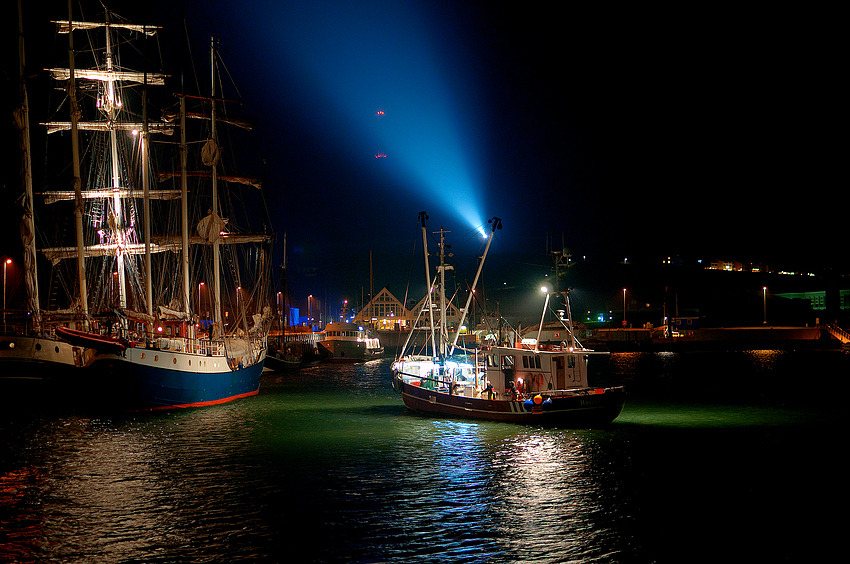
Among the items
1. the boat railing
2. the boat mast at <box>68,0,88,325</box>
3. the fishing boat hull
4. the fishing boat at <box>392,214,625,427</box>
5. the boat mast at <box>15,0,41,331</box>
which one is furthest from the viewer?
the boat mast at <box>68,0,88,325</box>

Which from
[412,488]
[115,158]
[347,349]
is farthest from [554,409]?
[347,349]

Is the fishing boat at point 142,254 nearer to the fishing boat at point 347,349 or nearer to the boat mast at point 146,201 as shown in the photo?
the boat mast at point 146,201

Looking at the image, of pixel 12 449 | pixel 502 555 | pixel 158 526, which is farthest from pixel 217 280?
pixel 502 555

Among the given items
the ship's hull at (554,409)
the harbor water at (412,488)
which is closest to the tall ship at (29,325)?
the harbor water at (412,488)

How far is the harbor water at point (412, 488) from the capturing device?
20641 millimetres

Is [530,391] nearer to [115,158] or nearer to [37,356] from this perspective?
[37,356]

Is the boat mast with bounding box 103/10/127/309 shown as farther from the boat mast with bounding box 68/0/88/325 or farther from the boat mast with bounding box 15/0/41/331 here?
the boat mast with bounding box 15/0/41/331

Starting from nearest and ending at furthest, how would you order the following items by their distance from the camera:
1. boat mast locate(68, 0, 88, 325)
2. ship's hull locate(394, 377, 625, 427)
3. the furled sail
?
ship's hull locate(394, 377, 625, 427) < boat mast locate(68, 0, 88, 325) < the furled sail

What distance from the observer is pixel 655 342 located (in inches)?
6737

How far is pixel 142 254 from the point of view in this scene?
7162cm

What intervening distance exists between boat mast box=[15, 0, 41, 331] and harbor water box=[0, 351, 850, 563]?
29.2ft

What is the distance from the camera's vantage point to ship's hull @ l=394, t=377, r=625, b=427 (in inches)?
1593

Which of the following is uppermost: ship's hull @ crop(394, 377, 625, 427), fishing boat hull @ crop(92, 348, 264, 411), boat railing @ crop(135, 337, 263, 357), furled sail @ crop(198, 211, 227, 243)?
furled sail @ crop(198, 211, 227, 243)

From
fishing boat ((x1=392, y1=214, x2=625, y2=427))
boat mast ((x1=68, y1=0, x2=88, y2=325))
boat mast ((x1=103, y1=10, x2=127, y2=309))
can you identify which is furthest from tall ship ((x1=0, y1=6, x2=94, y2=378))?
fishing boat ((x1=392, y1=214, x2=625, y2=427))
